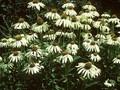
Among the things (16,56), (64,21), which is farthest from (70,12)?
(16,56)

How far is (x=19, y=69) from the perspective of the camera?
6.83m

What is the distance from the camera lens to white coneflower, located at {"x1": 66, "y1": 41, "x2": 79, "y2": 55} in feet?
21.9

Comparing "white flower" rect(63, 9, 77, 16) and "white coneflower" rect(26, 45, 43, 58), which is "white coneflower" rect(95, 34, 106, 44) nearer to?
"white flower" rect(63, 9, 77, 16)

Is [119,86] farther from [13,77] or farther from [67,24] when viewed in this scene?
[13,77]

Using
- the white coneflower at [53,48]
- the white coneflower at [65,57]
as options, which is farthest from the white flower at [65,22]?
the white coneflower at [65,57]

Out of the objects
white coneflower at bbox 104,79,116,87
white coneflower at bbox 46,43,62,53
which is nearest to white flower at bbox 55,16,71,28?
white coneflower at bbox 46,43,62,53

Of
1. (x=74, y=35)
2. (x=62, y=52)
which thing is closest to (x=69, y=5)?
(x=74, y=35)

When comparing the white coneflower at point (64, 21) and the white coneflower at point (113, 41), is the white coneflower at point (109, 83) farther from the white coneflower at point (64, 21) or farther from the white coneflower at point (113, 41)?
the white coneflower at point (64, 21)

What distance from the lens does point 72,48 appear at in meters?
6.79

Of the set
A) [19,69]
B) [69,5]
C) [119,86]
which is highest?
[69,5]

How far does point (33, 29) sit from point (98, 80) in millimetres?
1514

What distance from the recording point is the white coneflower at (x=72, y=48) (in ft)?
21.9

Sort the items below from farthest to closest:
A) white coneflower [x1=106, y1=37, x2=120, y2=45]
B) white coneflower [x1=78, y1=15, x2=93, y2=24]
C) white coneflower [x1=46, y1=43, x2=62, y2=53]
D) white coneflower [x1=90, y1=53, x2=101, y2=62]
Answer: white coneflower [x1=78, y1=15, x2=93, y2=24] < white coneflower [x1=106, y1=37, x2=120, y2=45] < white coneflower [x1=90, y1=53, x2=101, y2=62] < white coneflower [x1=46, y1=43, x2=62, y2=53]

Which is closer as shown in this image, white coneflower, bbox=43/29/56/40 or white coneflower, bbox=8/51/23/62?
white coneflower, bbox=8/51/23/62
